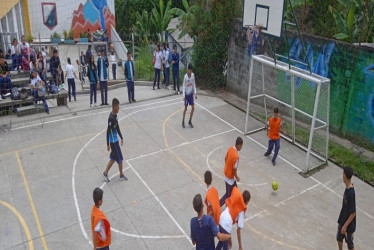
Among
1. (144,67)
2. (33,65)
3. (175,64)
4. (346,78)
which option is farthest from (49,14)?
(346,78)

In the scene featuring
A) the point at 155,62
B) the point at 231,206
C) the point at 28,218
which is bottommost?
the point at 28,218

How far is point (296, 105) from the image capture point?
42.7 feet

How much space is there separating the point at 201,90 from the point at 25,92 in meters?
6.96

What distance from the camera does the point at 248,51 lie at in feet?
48.5

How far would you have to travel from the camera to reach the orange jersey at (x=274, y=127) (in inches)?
405

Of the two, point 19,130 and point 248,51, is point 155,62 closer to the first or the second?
point 248,51

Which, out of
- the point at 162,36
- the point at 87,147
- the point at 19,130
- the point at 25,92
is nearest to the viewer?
the point at 87,147

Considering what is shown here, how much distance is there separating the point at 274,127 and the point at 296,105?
310 cm

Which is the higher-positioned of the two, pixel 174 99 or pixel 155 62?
pixel 155 62

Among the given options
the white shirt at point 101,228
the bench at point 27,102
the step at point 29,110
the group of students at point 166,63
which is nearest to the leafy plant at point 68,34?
the group of students at point 166,63

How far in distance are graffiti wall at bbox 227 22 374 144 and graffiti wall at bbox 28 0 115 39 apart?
15795 mm

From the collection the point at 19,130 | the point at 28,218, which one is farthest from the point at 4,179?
the point at 19,130

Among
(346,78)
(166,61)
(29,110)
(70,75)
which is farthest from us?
(166,61)

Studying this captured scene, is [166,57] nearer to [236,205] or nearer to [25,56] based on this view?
[25,56]
